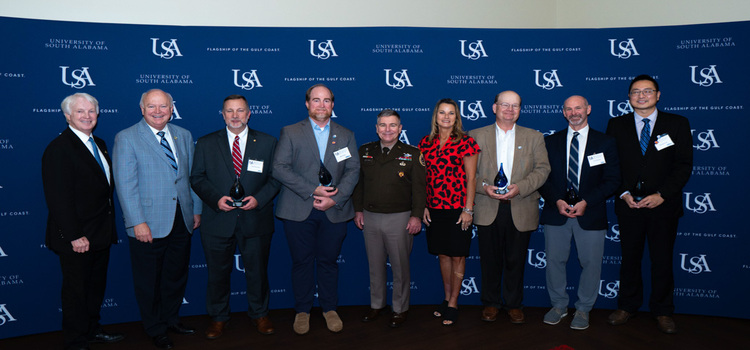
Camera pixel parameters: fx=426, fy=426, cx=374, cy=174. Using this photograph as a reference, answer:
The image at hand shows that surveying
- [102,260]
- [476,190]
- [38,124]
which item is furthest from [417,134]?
[38,124]

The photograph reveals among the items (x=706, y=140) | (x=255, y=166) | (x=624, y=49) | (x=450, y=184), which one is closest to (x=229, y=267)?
(x=255, y=166)

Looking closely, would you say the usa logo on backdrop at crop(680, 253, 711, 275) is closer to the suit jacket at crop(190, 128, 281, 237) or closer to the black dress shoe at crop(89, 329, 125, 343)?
the suit jacket at crop(190, 128, 281, 237)

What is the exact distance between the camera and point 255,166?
10.5 feet

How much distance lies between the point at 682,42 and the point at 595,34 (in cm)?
71

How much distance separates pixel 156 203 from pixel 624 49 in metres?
4.14

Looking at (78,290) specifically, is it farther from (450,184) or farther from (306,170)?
(450,184)

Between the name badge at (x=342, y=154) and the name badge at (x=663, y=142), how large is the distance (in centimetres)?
241

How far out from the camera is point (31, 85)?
133 inches

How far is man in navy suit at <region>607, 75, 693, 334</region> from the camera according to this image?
3303mm

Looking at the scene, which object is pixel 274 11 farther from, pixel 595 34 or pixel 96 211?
pixel 595 34

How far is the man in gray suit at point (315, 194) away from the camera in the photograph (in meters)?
3.25

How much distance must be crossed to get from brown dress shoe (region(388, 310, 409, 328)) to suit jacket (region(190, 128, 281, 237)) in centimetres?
127

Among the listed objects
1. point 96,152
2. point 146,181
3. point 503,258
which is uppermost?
point 96,152

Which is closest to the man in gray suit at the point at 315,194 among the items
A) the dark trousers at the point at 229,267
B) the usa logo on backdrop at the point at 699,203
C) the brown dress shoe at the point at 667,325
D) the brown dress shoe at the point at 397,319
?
the dark trousers at the point at 229,267
